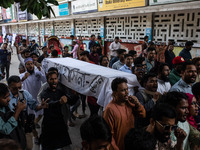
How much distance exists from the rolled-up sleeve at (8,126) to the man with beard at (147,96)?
1.59 metres

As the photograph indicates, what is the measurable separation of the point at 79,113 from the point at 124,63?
69.9 inches

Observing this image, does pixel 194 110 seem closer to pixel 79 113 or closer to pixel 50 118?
pixel 50 118

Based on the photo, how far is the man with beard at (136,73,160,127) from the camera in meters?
2.70

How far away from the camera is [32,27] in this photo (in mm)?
22781

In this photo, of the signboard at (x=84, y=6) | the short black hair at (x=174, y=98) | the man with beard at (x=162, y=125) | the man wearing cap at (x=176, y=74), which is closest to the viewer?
the man with beard at (x=162, y=125)

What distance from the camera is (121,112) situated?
229 centimetres

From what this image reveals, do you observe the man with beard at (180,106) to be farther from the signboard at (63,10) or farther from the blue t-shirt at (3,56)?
the signboard at (63,10)

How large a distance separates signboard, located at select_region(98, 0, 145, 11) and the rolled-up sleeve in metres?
8.16

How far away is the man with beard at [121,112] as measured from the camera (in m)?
2.23

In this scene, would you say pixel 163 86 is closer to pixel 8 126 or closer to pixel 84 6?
pixel 8 126

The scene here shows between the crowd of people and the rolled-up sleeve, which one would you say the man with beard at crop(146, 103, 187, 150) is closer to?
the crowd of people

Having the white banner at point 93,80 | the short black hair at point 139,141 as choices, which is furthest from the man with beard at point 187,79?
the short black hair at point 139,141

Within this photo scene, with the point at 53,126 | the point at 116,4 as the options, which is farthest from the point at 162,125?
A: the point at 116,4

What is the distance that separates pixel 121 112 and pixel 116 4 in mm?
9148
